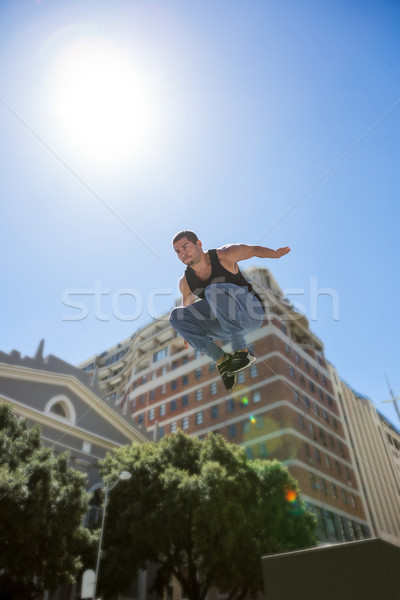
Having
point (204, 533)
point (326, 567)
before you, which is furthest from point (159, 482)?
point (326, 567)

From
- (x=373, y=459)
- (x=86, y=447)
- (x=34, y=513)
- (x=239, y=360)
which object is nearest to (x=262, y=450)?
(x=86, y=447)

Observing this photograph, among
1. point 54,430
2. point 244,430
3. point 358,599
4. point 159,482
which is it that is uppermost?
point 244,430

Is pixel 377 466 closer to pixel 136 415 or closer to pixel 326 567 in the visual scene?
pixel 136 415

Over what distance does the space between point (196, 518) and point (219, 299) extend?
16189 mm

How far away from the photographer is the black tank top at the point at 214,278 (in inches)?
187

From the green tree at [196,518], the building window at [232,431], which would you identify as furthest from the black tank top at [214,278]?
the building window at [232,431]

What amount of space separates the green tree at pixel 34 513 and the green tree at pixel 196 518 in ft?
8.69

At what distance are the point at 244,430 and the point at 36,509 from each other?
2656 centimetres

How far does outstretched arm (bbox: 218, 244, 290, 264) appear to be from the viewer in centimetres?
481

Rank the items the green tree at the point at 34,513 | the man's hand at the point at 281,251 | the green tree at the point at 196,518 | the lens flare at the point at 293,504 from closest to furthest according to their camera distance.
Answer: the man's hand at the point at 281,251
the green tree at the point at 34,513
the green tree at the point at 196,518
the lens flare at the point at 293,504

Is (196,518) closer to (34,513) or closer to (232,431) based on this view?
(34,513)

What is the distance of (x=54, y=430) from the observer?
24.0 meters

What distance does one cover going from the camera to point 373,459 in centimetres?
5075

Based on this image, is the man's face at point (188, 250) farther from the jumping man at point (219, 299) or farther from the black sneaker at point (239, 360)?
the black sneaker at point (239, 360)
